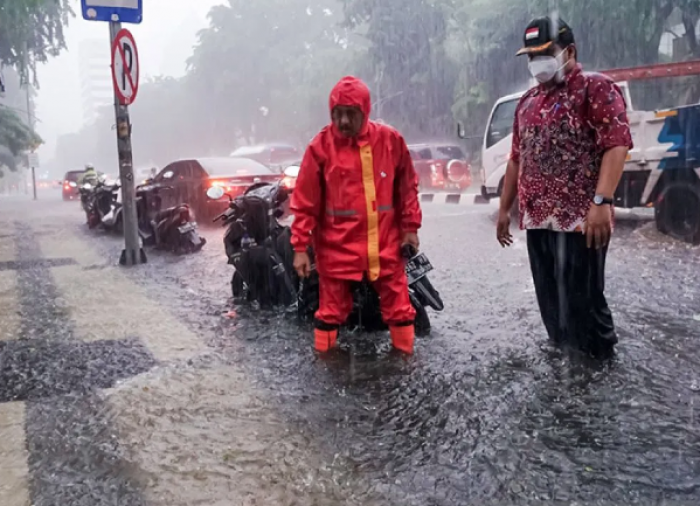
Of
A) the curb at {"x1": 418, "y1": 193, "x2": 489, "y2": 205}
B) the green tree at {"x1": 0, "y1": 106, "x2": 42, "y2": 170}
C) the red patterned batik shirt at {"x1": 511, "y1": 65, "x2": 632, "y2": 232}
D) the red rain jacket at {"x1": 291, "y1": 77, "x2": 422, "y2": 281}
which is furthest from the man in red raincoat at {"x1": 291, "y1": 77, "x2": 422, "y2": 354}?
the green tree at {"x1": 0, "y1": 106, "x2": 42, "y2": 170}

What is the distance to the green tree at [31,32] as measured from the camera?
21391 millimetres

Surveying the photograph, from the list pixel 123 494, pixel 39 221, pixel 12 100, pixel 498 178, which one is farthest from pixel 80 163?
pixel 123 494

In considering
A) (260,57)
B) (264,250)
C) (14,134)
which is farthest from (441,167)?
(260,57)

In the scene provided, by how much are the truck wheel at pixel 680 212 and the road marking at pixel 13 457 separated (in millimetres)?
7647

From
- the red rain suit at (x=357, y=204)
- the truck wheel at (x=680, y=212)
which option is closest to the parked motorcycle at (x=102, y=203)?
the truck wheel at (x=680, y=212)

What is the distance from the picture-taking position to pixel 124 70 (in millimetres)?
8102

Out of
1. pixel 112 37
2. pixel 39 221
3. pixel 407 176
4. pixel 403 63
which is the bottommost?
pixel 39 221

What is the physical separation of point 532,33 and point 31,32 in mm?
25846

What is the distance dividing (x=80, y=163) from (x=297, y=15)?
89.5 meters

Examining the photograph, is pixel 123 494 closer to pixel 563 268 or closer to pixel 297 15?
pixel 563 268

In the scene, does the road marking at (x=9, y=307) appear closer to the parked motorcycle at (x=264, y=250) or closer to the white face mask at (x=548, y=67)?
the parked motorcycle at (x=264, y=250)

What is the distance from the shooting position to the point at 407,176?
159 inches

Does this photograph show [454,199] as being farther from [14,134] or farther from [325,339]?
[14,134]

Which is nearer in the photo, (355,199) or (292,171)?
(355,199)
